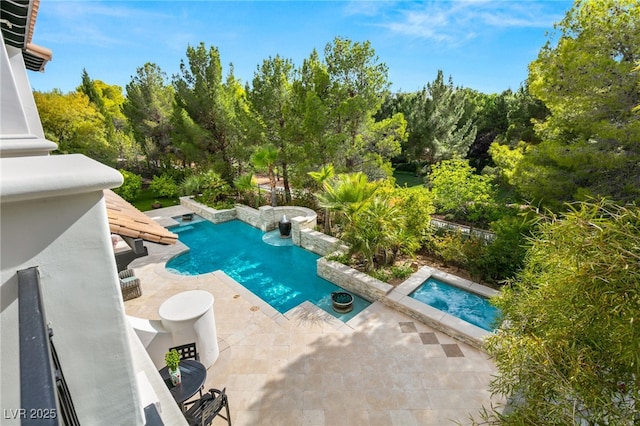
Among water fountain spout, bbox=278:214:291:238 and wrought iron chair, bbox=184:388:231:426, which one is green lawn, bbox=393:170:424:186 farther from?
wrought iron chair, bbox=184:388:231:426

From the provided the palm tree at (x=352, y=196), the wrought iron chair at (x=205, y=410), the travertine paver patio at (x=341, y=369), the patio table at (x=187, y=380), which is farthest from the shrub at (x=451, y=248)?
the patio table at (x=187, y=380)

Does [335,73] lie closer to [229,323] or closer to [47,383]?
[229,323]

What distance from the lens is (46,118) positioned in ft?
63.9

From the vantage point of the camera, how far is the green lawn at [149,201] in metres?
19.5

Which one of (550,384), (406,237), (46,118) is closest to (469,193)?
(406,237)

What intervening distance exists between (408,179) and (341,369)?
2541cm

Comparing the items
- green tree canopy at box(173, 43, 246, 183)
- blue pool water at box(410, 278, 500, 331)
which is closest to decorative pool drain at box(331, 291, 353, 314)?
blue pool water at box(410, 278, 500, 331)

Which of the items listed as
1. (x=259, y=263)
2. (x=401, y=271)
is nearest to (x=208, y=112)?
(x=259, y=263)

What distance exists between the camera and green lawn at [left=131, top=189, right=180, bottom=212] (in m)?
19.5

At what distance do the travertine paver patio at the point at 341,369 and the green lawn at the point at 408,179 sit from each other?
20.7m

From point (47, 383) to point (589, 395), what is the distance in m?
3.48

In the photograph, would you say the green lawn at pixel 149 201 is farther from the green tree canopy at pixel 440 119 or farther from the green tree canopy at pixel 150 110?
the green tree canopy at pixel 440 119

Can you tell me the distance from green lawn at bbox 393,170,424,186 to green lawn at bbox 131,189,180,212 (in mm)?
19595

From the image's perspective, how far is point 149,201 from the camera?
20.9 m
